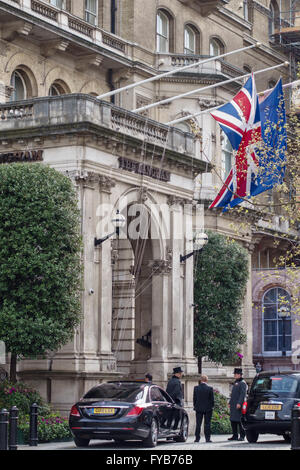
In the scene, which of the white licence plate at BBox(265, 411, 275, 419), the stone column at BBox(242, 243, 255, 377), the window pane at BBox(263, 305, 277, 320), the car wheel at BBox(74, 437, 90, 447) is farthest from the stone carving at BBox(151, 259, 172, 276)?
the window pane at BBox(263, 305, 277, 320)

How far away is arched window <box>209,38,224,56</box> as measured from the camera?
5475 centimetres

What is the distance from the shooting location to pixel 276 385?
28094mm

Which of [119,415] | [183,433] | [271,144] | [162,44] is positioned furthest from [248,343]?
[119,415]

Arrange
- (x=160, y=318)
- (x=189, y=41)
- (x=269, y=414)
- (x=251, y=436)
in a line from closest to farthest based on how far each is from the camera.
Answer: (x=269, y=414)
(x=251, y=436)
(x=160, y=318)
(x=189, y=41)

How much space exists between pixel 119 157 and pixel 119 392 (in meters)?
9.88

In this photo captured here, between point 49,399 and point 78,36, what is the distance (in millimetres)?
16876

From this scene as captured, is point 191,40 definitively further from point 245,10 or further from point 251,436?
point 251,436

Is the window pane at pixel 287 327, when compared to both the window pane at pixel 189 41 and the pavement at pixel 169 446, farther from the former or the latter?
the pavement at pixel 169 446

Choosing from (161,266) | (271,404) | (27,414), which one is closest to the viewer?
(271,404)

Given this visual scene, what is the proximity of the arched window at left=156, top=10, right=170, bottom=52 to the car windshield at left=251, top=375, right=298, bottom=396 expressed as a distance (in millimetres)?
24875

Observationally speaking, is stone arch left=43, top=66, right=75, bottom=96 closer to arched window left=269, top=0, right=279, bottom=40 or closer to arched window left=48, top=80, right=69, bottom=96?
arched window left=48, top=80, right=69, bottom=96

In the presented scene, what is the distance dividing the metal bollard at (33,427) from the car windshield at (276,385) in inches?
226

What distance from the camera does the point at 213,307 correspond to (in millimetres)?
A: 41969
